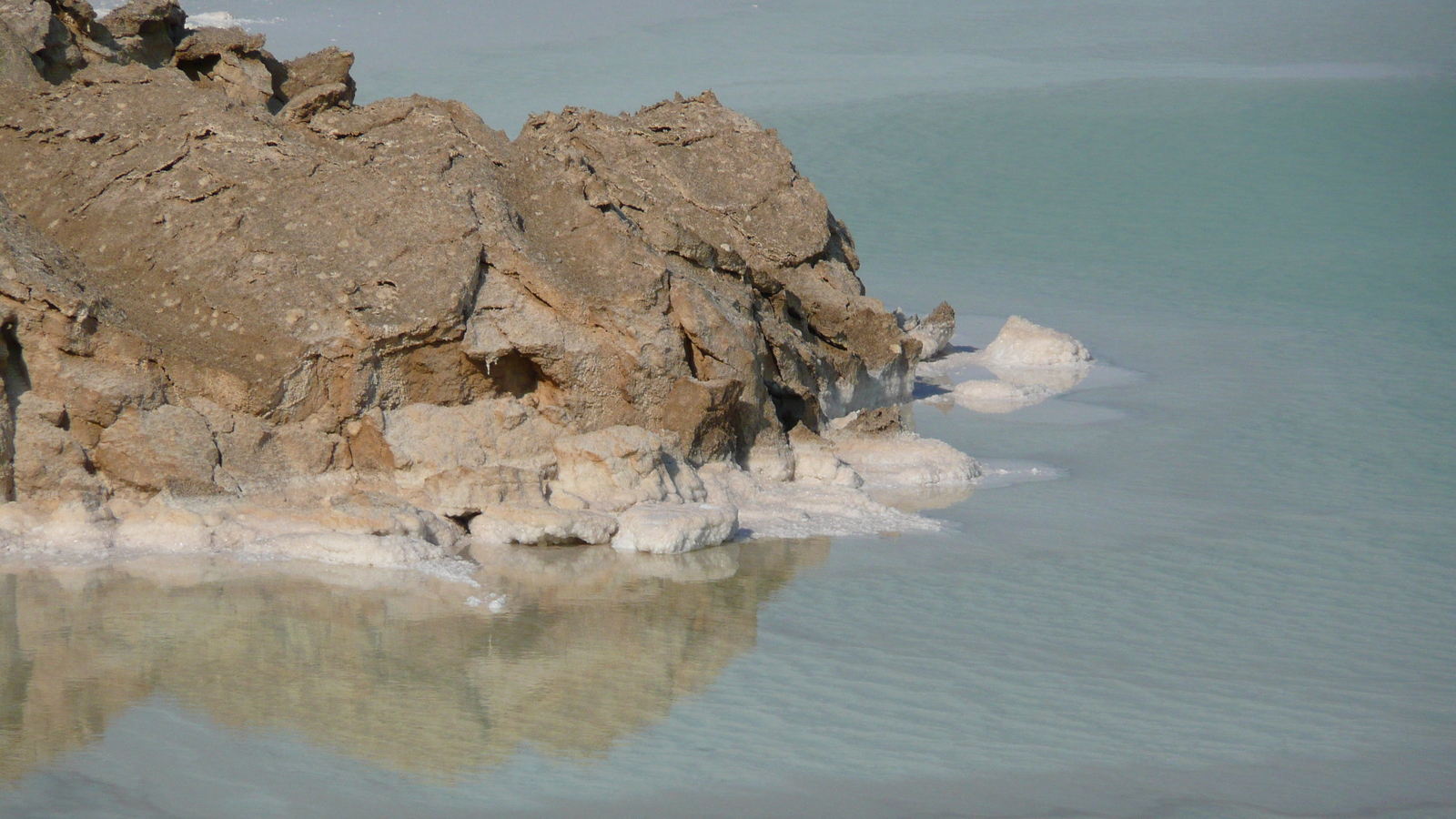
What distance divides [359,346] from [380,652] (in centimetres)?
229

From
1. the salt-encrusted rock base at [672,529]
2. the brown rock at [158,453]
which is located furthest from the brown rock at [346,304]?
the salt-encrusted rock base at [672,529]

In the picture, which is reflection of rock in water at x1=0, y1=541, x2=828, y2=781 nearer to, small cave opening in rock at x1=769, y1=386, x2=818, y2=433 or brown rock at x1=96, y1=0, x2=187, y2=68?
small cave opening in rock at x1=769, y1=386, x2=818, y2=433

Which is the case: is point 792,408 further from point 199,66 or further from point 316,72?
point 199,66

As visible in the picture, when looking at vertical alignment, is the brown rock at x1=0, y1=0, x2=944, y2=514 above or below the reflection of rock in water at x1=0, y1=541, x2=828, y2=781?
above

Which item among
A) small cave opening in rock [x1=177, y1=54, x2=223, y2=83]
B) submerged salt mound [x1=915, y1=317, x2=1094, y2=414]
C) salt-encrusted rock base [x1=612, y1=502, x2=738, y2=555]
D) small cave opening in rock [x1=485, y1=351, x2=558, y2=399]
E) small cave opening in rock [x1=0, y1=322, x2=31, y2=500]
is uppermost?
small cave opening in rock [x1=177, y1=54, x2=223, y2=83]

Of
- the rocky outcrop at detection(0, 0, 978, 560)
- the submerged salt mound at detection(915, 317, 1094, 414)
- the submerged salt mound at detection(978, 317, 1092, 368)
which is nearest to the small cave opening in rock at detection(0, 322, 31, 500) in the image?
the rocky outcrop at detection(0, 0, 978, 560)

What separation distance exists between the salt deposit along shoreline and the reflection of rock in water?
40 centimetres

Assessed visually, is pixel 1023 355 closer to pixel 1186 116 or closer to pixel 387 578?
pixel 387 578

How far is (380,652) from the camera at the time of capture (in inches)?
210

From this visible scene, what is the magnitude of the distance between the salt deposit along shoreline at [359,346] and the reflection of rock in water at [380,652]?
40cm

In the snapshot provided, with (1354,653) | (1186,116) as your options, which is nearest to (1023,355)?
(1354,653)

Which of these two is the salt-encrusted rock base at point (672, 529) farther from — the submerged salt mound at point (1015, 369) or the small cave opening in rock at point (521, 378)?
the submerged salt mound at point (1015, 369)

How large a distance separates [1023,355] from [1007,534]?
584 cm

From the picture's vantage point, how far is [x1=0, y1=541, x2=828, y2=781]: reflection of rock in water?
4645 millimetres
